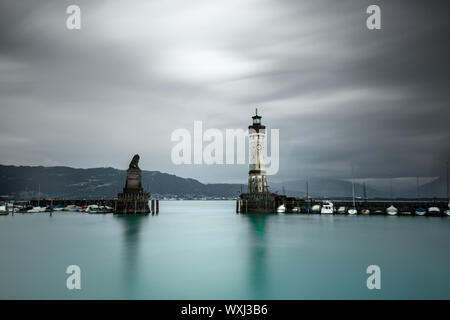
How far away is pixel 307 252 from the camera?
90.6 feet

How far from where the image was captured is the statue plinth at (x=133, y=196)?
197 feet

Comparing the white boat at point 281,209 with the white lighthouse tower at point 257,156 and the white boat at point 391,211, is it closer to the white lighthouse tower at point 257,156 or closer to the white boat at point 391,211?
the white lighthouse tower at point 257,156

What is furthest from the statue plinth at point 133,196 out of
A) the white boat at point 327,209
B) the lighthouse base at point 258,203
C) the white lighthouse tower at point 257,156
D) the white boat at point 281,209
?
the white boat at point 327,209

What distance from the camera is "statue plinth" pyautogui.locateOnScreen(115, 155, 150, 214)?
6003cm

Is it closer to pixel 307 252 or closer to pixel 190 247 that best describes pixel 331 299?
pixel 307 252

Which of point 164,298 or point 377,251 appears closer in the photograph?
point 164,298

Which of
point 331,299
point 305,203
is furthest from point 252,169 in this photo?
point 331,299

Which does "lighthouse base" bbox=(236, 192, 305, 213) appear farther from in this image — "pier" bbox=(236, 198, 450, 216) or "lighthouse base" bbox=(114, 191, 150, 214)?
"lighthouse base" bbox=(114, 191, 150, 214)

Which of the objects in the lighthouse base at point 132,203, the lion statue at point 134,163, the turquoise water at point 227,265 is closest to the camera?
the turquoise water at point 227,265

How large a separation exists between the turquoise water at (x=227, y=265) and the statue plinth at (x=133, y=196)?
2230 centimetres

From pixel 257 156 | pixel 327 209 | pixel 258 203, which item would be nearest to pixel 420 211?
pixel 327 209

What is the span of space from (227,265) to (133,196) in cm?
4360
